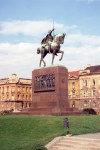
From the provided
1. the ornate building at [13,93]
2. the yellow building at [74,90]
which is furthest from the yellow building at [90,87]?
the ornate building at [13,93]

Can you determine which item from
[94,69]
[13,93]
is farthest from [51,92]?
[13,93]

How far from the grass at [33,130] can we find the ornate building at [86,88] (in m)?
55.4

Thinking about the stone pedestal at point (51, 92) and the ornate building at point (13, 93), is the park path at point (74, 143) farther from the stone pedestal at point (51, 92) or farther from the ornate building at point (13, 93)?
the ornate building at point (13, 93)

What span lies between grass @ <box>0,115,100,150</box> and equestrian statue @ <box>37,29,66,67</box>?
9261 millimetres

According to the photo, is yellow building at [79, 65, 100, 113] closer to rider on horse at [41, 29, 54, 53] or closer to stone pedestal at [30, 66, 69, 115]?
rider on horse at [41, 29, 54, 53]

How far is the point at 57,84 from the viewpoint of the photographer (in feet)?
108

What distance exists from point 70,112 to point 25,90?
72200mm

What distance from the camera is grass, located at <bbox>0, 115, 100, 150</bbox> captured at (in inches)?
781

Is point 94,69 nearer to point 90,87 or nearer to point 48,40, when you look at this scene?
point 90,87

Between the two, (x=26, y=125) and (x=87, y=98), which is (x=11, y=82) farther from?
(x=26, y=125)

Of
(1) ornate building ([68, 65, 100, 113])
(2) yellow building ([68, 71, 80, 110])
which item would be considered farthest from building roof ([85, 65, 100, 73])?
(2) yellow building ([68, 71, 80, 110])

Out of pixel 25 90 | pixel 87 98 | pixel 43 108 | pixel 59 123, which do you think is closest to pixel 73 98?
pixel 87 98

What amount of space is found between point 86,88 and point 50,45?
5249cm

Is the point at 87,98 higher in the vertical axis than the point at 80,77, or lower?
lower
